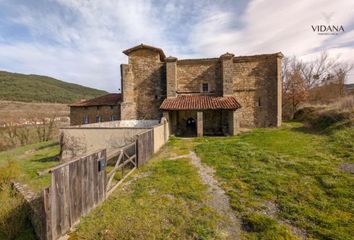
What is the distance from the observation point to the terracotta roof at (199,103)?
1689cm

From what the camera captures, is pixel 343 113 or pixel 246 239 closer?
pixel 246 239

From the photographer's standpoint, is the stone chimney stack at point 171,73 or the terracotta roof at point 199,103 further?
the stone chimney stack at point 171,73

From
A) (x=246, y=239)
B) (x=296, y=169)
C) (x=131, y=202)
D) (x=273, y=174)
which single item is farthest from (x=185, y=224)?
(x=296, y=169)

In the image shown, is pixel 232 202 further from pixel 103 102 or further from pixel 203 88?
pixel 103 102

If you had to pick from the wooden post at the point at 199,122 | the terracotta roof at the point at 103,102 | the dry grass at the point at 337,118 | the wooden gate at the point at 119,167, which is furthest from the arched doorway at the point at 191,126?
the wooden gate at the point at 119,167

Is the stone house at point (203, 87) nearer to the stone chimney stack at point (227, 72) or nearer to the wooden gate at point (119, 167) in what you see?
the stone chimney stack at point (227, 72)

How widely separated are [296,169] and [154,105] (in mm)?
14921

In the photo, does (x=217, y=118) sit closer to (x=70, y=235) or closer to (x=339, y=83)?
(x=70, y=235)

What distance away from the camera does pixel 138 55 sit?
66.1 ft

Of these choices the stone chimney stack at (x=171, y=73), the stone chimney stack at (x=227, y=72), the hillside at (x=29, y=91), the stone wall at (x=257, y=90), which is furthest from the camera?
the hillside at (x=29, y=91)

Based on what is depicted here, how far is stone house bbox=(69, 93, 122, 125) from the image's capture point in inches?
830

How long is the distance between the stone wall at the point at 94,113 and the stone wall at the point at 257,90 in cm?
1230

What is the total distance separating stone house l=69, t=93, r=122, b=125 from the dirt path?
48.7 ft

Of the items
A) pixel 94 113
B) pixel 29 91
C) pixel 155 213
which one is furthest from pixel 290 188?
pixel 29 91
